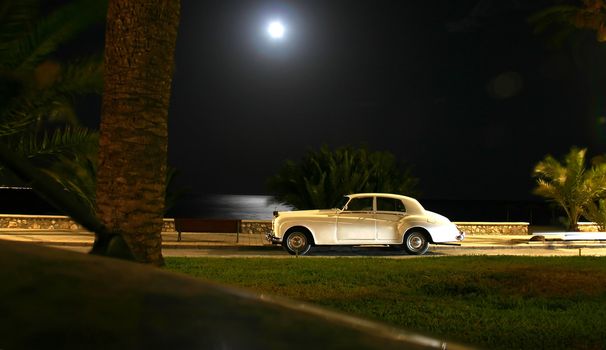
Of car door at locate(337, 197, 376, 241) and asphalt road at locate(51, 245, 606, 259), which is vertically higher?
car door at locate(337, 197, 376, 241)

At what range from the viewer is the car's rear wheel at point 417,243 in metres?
17.4

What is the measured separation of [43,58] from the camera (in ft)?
31.7

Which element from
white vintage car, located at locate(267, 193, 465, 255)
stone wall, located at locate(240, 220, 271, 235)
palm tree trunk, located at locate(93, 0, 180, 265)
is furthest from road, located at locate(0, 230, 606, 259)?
palm tree trunk, located at locate(93, 0, 180, 265)

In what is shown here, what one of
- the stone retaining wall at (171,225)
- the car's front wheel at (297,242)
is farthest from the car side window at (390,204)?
the stone retaining wall at (171,225)

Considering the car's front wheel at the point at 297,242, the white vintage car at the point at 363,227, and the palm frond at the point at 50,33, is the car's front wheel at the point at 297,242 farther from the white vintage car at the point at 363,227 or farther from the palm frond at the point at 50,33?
the palm frond at the point at 50,33

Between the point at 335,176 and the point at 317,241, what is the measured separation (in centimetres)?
593

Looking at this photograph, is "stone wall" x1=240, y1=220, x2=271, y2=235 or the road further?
"stone wall" x1=240, y1=220, x2=271, y2=235

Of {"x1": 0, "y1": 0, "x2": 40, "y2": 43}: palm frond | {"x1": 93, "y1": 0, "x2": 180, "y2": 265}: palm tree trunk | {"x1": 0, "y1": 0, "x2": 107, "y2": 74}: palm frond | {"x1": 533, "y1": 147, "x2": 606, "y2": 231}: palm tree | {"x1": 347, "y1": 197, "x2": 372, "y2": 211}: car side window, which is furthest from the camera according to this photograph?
{"x1": 533, "y1": 147, "x2": 606, "y2": 231}: palm tree

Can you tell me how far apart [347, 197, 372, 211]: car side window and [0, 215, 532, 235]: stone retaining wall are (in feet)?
22.0

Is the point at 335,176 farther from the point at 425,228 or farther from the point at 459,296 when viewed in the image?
the point at 459,296

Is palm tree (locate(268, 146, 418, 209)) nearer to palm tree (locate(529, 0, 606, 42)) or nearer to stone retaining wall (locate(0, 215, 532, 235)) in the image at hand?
stone retaining wall (locate(0, 215, 532, 235))

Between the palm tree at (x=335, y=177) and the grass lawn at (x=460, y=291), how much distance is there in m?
8.67

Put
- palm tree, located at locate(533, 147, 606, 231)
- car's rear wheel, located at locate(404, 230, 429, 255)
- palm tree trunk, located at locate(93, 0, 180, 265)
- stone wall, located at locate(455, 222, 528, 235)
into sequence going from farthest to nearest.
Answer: stone wall, located at locate(455, 222, 528, 235) < palm tree, located at locate(533, 147, 606, 231) < car's rear wheel, located at locate(404, 230, 429, 255) < palm tree trunk, located at locate(93, 0, 180, 265)

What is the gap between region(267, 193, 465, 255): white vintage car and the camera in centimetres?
1688
